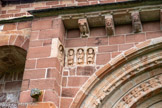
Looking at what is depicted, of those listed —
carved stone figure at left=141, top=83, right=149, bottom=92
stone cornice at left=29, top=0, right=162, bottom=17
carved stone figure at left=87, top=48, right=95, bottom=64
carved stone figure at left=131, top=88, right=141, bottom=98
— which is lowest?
carved stone figure at left=131, top=88, right=141, bottom=98

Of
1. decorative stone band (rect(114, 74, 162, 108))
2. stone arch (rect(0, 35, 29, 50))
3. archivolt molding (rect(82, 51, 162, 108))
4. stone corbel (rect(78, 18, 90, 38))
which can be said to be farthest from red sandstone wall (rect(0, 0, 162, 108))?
decorative stone band (rect(114, 74, 162, 108))

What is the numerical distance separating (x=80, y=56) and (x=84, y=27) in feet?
1.96

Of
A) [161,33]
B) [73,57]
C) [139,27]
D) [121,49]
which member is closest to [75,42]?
[73,57]

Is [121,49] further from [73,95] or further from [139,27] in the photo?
[73,95]

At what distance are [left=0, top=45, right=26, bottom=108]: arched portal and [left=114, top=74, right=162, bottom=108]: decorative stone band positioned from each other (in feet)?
7.66

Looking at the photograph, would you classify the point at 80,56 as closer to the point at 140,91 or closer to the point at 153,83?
the point at 140,91

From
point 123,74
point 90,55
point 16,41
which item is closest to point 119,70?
point 123,74

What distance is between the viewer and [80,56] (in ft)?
17.3

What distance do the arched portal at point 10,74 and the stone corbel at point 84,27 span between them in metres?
1.32

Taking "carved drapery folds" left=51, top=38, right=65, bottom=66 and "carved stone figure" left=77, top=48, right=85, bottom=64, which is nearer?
"carved drapery folds" left=51, top=38, right=65, bottom=66

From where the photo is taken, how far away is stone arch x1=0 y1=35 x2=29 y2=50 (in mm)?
5703

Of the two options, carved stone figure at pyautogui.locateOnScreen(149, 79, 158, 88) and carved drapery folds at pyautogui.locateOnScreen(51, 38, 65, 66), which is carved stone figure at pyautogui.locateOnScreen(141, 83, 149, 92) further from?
carved drapery folds at pyautogui.locateOnScreen(51, 38, 65, 66)

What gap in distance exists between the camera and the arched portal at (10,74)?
5996 millimetres

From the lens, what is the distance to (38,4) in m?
6.25
